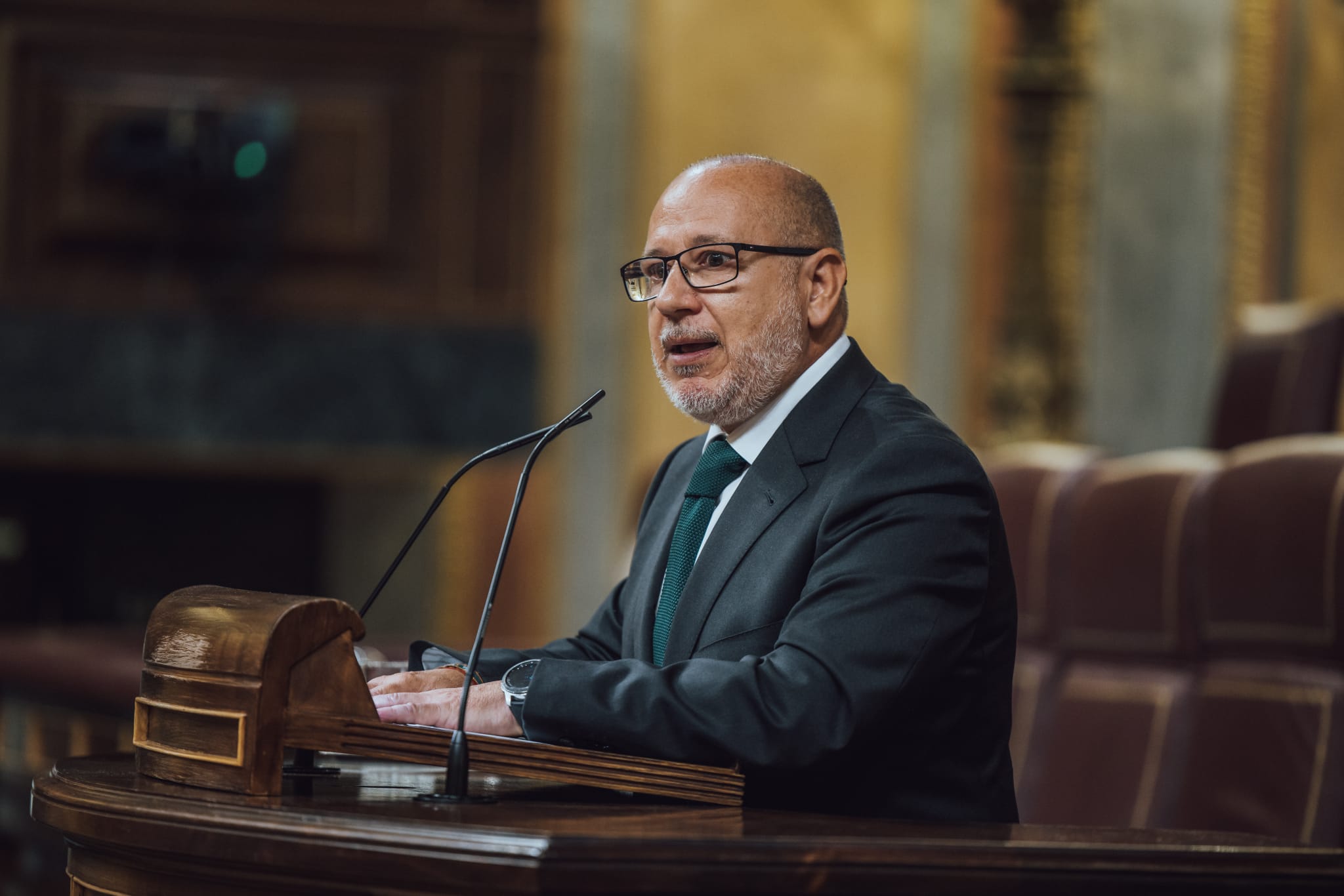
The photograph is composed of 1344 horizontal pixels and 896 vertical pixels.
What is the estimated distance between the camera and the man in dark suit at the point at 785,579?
1.51 m

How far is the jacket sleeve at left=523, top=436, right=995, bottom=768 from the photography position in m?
1.49

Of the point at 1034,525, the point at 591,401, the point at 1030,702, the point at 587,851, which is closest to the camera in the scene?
the point at 587,851

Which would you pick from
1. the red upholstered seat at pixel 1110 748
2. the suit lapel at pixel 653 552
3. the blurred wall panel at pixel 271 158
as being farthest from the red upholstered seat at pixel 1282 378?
the blurred wall panel at pixel 271 158

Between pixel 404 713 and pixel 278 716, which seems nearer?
pixel 278 716

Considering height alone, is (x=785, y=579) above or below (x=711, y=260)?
below

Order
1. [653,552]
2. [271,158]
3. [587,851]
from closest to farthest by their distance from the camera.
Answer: [587,851]
[653,552]
[271,158]

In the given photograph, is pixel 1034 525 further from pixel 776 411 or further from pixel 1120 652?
pixel 776 411

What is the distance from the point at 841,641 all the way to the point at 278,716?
0.50 m

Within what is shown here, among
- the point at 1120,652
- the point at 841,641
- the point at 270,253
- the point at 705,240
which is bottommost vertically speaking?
the point at 1120,652

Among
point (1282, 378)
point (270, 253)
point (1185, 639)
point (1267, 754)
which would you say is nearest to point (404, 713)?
point (1267, 754)

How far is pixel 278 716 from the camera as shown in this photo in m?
1.41

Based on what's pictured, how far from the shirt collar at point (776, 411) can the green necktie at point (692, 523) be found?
14 millimetres

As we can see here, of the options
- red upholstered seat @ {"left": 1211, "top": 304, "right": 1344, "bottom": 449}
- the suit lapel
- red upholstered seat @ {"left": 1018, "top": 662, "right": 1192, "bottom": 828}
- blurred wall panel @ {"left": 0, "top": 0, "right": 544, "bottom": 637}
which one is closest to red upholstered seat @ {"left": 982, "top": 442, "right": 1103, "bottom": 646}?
red upholstered seat @ {"left": 1018, "top": 662, "right": 1192, "bottom": 828}

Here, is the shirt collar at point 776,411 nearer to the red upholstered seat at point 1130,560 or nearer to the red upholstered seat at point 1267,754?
the red upholstered seat at point 1267,754
